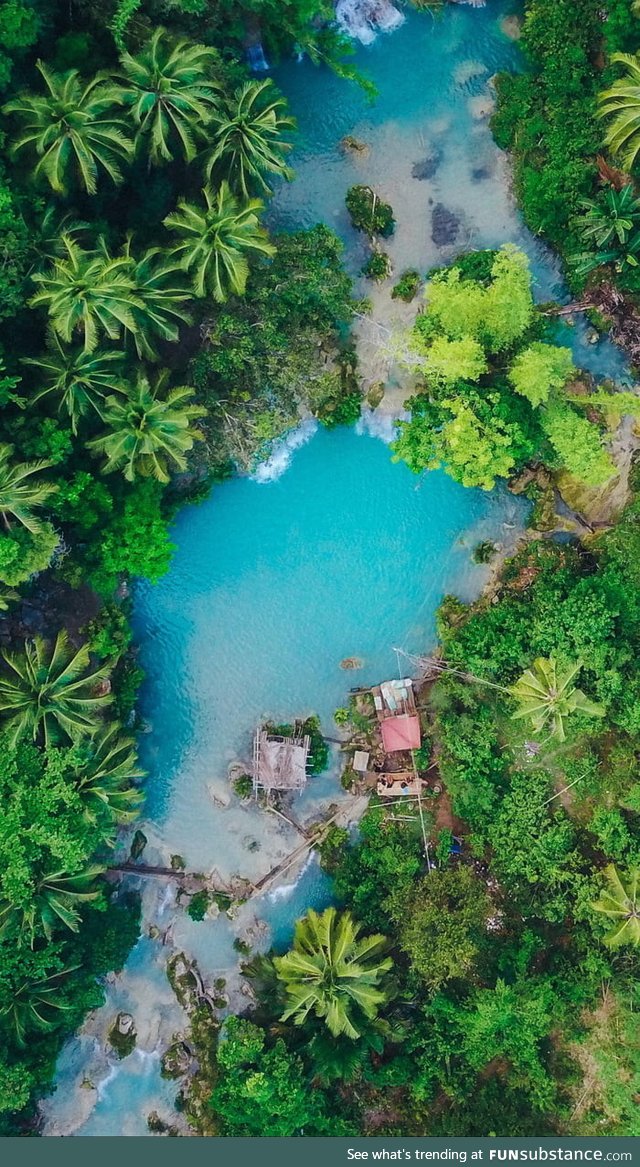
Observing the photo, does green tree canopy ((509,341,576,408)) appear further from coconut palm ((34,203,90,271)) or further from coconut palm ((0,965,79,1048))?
coconut palm ((0,965,79,1048))

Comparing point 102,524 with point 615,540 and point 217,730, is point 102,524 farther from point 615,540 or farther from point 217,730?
point 615,540

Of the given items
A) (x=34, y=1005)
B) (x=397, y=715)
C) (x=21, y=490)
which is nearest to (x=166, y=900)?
(x=34, y=1005)

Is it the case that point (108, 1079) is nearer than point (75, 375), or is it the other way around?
point (75, 375)

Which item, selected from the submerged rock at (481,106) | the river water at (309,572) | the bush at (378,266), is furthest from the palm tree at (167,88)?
the submerged rock at (481,106)

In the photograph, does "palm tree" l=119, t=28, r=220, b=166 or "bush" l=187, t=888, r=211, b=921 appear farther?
"bush" l=187, t=888, r=211, b=921

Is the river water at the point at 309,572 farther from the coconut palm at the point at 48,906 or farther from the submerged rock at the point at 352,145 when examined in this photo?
the coconut palm at the point at 48,906

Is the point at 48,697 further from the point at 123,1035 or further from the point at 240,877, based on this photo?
the point at 123,1035

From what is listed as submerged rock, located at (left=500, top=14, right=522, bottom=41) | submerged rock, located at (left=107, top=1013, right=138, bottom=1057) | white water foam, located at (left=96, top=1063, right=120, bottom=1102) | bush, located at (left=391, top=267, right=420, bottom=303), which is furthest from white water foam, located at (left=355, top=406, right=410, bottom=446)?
white water foam, located at (left=96, top=1063, right=120, bottom=1102)

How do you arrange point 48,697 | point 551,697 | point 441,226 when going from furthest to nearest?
point 441,226, point 551,697, point 48,697
